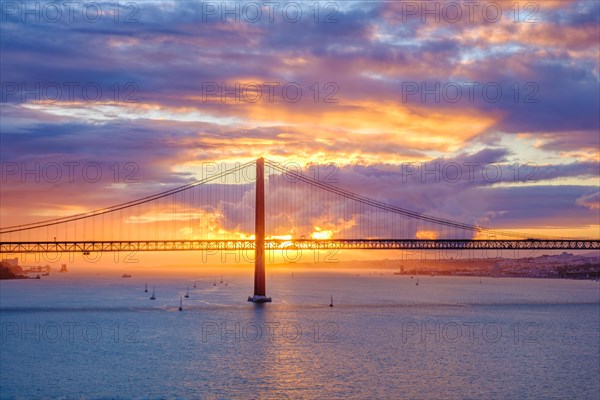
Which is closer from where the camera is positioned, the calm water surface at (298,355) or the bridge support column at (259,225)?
the calm water surface at (298,355)

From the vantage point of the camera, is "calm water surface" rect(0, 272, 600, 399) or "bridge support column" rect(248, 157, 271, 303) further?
"bridge support column" rect(248, 157, 271, 303)

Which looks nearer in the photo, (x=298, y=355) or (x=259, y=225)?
(x=298, y=355)

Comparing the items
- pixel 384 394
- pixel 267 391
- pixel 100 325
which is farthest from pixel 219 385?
pixel 100 325

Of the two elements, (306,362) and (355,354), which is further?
(355,354)

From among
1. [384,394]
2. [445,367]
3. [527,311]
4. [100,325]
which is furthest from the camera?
[527,311]

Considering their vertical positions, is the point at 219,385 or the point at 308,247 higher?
the point at 308,247

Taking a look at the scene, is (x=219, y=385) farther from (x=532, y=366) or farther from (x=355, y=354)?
(x=532, y=366)

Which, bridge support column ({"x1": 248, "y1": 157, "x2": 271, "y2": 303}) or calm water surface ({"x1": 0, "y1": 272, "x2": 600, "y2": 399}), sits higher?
bridge support column ({"x1": 248, "y1": 157, "x2": 271, "y2": 303})

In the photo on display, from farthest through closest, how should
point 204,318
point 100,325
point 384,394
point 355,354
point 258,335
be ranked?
point 204,318, point 100,325, point 258,335, point 355,354, point 384,394

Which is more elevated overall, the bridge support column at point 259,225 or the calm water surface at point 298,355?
the bridge support column at point 259,225

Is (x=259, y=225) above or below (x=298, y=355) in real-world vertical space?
above
